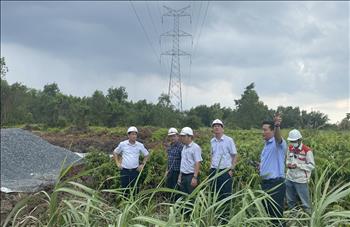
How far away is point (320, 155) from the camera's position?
9.83 metres

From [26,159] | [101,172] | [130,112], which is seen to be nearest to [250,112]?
[130,112]

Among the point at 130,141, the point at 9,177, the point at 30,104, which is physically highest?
the point at 30,104

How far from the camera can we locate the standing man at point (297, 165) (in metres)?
7.09

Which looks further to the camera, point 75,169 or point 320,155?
point 75,169

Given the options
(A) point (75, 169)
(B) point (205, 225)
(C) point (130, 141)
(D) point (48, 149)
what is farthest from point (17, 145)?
(B) point (205, 225)

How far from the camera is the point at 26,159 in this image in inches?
747

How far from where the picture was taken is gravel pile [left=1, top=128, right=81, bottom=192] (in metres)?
16.2

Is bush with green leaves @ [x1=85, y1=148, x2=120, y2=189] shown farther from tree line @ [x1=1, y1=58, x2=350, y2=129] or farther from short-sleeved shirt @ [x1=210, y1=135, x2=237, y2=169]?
tree line @ [x1=1, y1=58, x2=350, y2=129]

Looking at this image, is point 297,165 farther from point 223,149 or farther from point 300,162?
point 223,149

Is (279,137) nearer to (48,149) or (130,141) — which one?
(130,141)

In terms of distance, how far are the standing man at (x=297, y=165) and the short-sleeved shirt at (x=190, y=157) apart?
1.23 meters

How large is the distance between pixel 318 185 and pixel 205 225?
2.35 feet

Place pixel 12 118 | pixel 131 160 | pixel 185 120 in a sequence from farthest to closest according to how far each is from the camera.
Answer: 1. pixel 12 118
2. pixel 185 120
3. pixel 131 160

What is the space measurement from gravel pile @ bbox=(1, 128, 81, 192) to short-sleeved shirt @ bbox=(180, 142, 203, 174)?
7.42 metres
